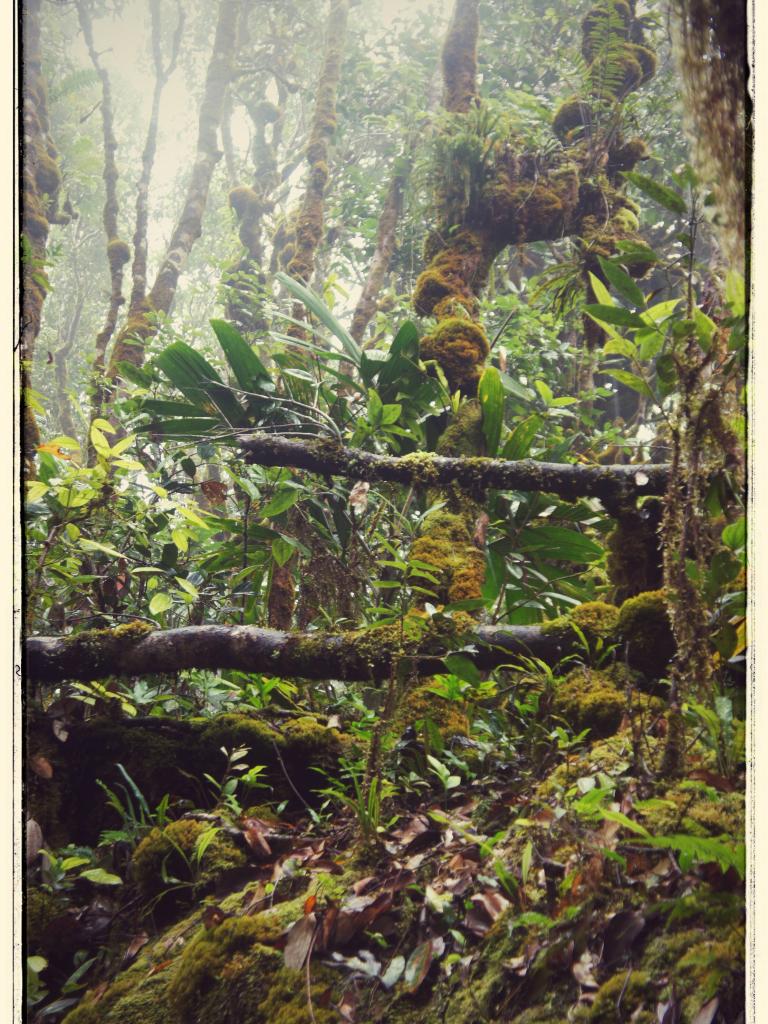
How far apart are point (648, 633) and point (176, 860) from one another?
3.61ft

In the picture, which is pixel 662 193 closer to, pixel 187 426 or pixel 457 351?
pixel 457 351

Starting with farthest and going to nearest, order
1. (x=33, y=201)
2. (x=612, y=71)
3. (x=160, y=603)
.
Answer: (x=33, y=201)
(x=612, y=71)
(x=160, y=603)

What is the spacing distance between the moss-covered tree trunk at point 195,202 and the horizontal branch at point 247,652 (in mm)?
2884

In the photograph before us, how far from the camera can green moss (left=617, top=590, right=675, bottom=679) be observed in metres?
1.44

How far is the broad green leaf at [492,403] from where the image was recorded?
2.05 metres

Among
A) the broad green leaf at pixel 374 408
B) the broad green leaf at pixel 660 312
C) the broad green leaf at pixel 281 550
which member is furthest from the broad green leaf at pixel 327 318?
the broad green leaf at pixel 660 312

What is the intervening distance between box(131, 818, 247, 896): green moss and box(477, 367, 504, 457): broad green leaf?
1421 millimetres

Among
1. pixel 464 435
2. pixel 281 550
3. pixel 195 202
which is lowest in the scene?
pixel 281 550

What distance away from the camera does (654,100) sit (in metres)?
3.36

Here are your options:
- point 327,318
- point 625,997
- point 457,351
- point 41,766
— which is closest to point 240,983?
point 625,997

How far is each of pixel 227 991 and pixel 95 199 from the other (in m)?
6.79

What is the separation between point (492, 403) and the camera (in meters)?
2.07

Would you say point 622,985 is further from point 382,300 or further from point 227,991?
point 382,300

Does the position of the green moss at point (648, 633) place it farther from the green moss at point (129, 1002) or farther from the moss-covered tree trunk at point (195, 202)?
the moss-covered tree trunk at point (195, 202)
